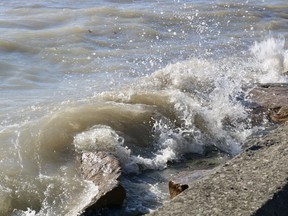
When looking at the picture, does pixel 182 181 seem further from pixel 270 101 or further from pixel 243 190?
pixel 270 101

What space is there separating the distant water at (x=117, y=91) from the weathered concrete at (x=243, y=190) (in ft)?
3.30

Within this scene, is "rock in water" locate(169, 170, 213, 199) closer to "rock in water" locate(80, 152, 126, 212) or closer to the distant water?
the distant water

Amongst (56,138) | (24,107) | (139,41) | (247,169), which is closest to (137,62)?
(139,41)

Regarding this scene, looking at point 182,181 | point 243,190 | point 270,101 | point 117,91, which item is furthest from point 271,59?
point 243,190

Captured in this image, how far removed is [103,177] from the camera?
17.6ft

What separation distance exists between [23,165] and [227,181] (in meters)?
2.39

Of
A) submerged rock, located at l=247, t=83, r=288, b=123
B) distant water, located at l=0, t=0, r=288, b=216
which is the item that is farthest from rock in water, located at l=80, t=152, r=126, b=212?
submerged rock, located at l=247, t=83, r=288, b=123

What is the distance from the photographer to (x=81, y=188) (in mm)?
5430

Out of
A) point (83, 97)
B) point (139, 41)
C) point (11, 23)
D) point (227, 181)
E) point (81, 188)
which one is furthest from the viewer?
point (11, 23)

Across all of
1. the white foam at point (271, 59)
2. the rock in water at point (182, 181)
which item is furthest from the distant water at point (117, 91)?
the rock in water at point (182, 181)

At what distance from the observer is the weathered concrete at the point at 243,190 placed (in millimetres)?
3820

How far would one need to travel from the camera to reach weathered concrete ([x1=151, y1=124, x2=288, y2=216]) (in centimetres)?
382

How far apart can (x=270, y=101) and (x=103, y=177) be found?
2879mm

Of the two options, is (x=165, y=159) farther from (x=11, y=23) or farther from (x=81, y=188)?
(x=11, y=23)
